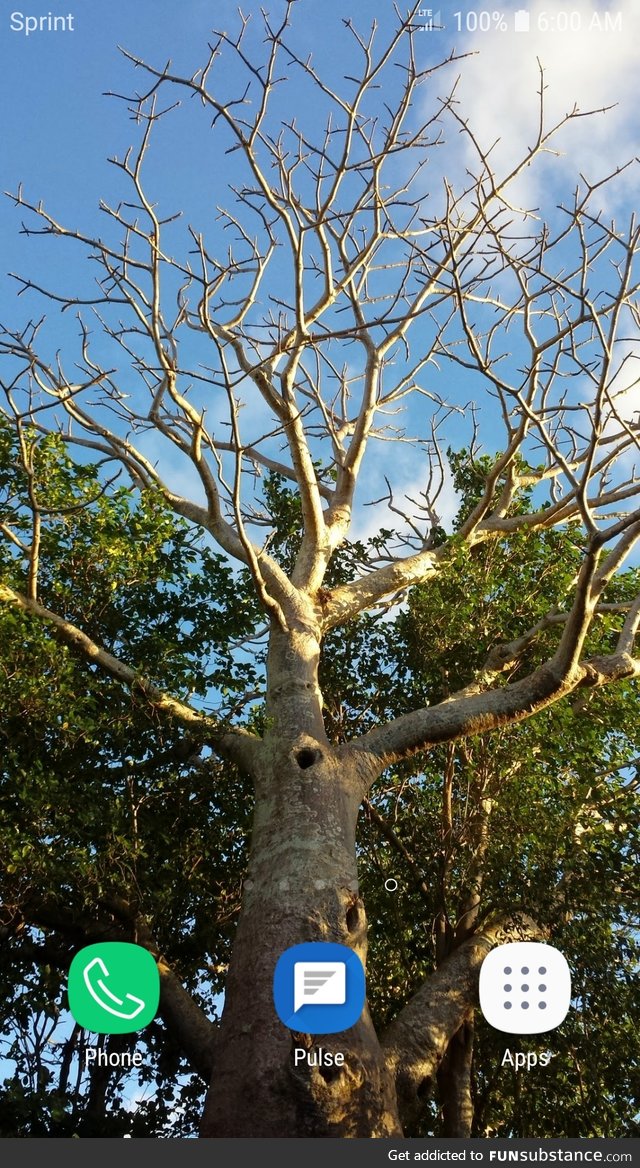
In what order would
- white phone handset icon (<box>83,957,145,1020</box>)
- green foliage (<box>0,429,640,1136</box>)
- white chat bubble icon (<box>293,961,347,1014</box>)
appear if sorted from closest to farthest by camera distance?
1. white phone handset icon (<box>83,957,145,1020</box>)
2. white chat bubble icon (<box>293,961,347,1014</box>)
3. green foliage (<box>0,429,640,1136</box>)

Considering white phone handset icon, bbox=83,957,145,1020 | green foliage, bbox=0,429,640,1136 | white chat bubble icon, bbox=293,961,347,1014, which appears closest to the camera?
white phone handset icon, bbox=83,957,145,1020

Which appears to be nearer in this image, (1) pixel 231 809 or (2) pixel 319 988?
(2) pixel 319 988

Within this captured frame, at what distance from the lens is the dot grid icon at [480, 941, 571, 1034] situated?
5625 millimetres

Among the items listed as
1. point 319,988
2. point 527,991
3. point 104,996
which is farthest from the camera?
point 319,988

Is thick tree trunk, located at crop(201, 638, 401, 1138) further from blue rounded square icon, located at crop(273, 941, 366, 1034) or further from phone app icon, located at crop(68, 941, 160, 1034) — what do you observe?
phone app icon, located at crop(68, 941, 160, 1034)

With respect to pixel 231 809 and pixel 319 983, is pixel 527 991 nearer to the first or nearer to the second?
pixel 319 983

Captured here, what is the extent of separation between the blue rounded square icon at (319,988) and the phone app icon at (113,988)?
0.81 metres

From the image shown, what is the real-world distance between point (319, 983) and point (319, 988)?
0.06 m

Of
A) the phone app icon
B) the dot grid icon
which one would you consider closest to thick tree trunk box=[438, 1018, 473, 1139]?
the dot grid icon

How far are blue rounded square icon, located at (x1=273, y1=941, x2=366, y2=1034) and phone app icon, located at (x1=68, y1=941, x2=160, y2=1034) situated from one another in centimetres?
81

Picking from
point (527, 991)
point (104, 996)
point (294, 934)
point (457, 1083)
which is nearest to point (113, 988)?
point (104, 996)

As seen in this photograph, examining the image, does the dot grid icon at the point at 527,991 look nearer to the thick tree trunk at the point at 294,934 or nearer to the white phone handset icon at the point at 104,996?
the thick tree trunk at the point at 294,934

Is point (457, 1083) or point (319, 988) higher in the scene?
point (319, 988)

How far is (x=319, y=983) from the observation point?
5.95m
